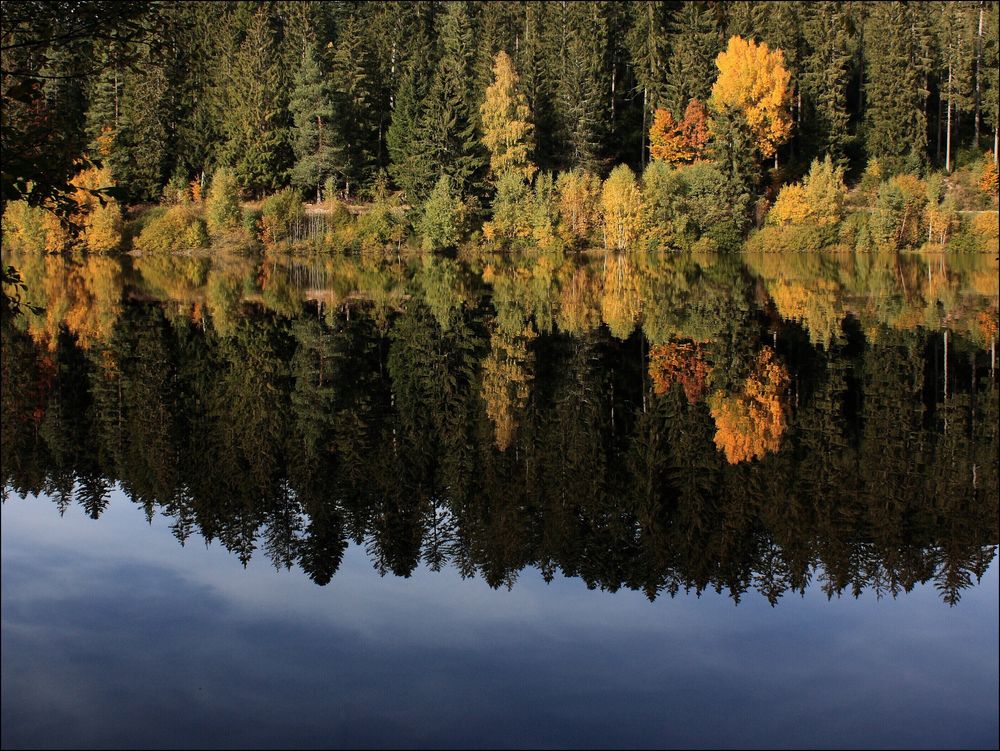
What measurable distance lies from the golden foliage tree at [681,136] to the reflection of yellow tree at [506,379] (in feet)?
182

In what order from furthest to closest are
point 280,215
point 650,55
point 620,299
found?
point 650,55 < point 280,215 < point 620,299

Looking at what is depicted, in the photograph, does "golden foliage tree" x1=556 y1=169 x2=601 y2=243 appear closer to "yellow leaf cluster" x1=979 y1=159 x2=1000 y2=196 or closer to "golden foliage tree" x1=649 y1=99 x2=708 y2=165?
"golden foliage tree" x1=649 y1=99 x2=708 y2=165

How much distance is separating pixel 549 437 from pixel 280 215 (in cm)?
6062

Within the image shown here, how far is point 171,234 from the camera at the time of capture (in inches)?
2761

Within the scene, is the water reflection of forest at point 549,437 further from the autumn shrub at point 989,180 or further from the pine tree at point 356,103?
the pine tree at point 356,103

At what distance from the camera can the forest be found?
6769 cm

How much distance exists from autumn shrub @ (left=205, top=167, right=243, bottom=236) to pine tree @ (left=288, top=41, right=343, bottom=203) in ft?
17.9

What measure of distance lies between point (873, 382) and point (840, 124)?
64.1 metres

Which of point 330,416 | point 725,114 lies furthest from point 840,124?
point 330,416

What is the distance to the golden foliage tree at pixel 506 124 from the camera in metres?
71.8

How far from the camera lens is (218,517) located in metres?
10.7

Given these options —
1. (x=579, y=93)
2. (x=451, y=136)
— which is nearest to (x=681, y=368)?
(x=451, y=136)

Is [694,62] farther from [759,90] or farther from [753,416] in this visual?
[753,416]

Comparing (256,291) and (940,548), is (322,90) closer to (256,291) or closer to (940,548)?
(256,291)
